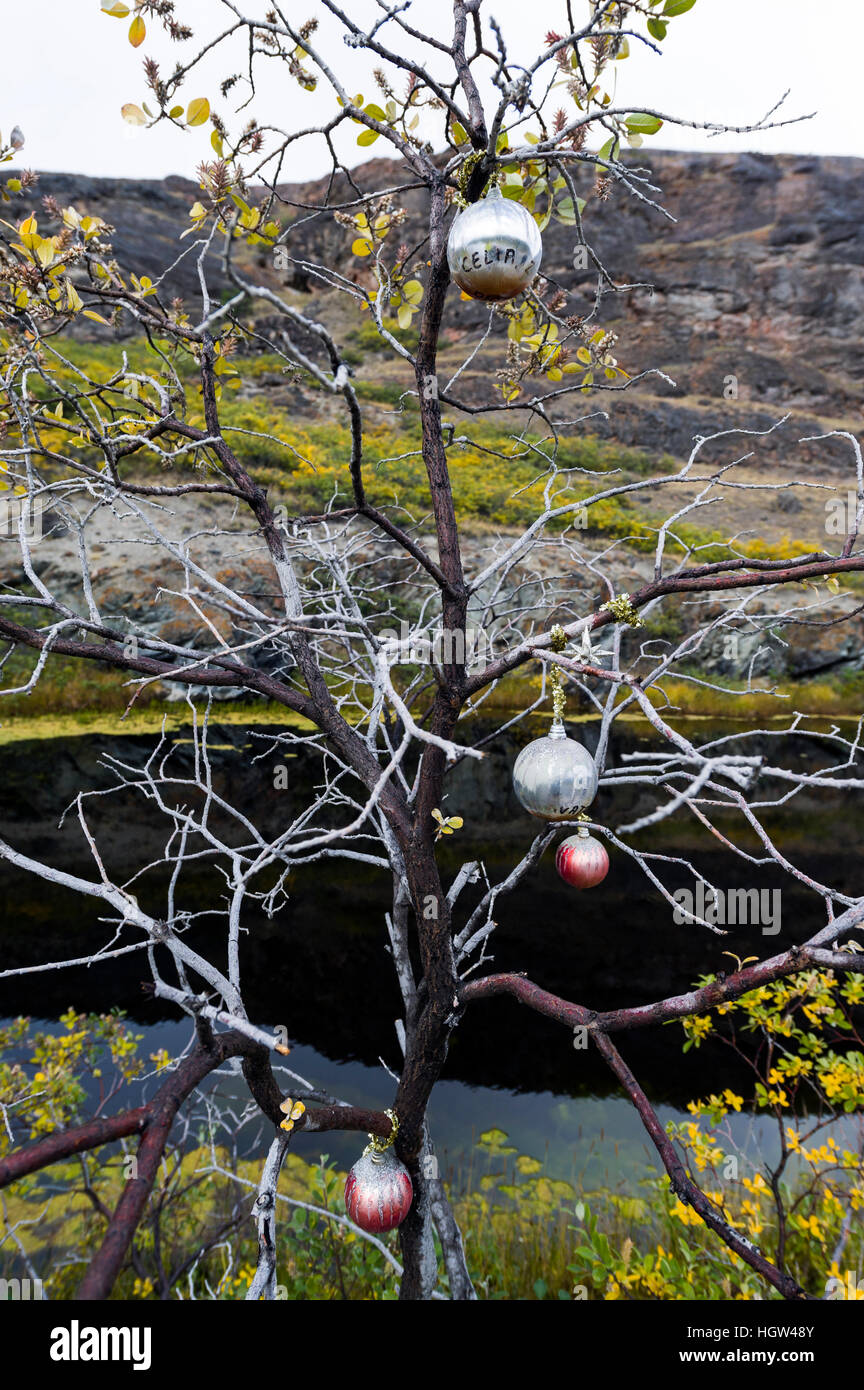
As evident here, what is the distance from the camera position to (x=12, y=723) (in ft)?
19.2

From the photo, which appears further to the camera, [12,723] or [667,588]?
[12,723]

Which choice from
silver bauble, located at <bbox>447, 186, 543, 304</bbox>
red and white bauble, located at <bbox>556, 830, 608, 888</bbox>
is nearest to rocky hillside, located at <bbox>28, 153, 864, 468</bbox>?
silver bauble, located at <bbox>447, 186, 543, 304</bbox>

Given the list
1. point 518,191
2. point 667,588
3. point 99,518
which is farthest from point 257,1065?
point 99,518

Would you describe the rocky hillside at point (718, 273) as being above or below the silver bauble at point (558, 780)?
above

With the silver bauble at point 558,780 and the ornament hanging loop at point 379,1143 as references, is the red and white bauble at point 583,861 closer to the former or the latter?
the silver bauble at point 558,780

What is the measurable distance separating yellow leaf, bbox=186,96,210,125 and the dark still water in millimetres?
2154

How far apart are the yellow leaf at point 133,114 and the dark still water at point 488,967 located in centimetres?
213

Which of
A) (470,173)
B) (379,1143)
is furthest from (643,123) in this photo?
(379,1143)

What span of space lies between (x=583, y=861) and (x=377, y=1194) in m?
0.74

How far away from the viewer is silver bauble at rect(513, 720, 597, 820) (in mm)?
1243

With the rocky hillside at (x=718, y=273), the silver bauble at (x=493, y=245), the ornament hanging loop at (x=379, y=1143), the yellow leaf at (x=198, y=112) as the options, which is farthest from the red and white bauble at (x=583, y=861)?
the rocky hillside at (x=718, y=273)

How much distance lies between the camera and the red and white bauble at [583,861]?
143cm
